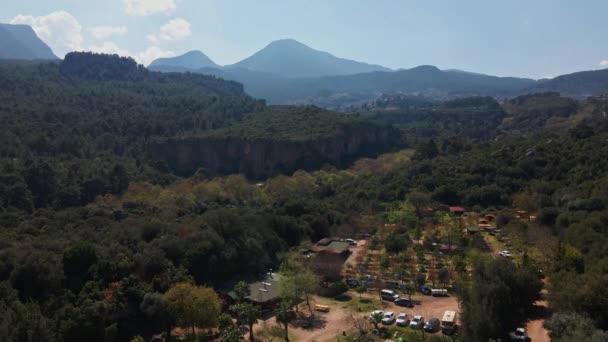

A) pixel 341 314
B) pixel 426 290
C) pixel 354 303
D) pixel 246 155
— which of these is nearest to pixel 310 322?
pixel 341 314

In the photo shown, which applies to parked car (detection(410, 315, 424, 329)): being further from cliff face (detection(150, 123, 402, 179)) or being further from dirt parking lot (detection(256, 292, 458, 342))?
cliff face (detection(150, 123, 402, 179))

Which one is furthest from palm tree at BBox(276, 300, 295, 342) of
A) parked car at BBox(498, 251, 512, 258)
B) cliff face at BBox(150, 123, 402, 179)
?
cliff face at BBox(150, 123, 402, 179)

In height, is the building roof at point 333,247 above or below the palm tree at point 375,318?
below

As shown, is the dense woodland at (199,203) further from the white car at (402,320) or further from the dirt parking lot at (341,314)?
the dirt parking lot at (341,314)

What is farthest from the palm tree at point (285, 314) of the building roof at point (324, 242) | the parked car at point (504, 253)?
the parked car at point (504, 253)

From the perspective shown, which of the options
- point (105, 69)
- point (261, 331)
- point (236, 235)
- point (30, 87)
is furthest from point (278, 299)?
point (105, 69)

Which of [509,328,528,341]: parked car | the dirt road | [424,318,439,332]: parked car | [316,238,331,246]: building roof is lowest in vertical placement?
[316,238,331,246]: building roof

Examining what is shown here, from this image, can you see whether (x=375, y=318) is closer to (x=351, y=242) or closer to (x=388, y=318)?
(x=388, y=318)
